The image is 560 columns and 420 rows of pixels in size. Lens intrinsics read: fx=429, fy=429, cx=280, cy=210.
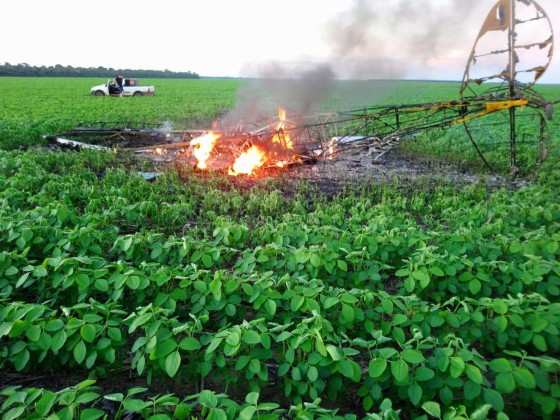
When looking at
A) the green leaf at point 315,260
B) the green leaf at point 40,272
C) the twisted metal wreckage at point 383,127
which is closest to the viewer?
the green leaf at point 40,272

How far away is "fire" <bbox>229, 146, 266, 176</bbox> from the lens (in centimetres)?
995

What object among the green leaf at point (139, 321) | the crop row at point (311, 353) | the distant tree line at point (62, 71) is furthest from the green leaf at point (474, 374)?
the distant tree line at point (62, 71)

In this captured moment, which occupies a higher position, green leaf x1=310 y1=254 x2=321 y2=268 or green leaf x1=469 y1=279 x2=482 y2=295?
green leaf x1=310 y1=254 x2=321 y2=268

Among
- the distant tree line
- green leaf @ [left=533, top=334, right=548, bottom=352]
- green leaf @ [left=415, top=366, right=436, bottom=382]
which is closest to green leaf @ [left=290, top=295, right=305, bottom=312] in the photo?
green leaf @ [left=415, top=366, right=436, bottom=382]

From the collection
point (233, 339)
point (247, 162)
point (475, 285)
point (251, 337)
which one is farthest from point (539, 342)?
point (247, 162)

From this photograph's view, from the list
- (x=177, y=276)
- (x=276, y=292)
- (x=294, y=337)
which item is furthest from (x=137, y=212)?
(x=294, y=337)

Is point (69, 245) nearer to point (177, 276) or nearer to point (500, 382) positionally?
point (177, 276)

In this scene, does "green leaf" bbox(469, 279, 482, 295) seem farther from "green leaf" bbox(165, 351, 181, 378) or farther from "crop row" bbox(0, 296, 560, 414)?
"green leaf" bbox(165, 351, 181, 378)

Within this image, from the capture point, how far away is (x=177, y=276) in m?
3.40

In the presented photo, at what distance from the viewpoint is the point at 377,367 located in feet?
8.23

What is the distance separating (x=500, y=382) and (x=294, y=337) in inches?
48.3

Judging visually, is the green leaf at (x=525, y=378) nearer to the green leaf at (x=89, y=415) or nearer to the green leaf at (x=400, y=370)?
the green leaf at (x=400, y=370)

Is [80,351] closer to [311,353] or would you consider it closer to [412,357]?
[311,353]

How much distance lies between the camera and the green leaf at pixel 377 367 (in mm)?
2477
